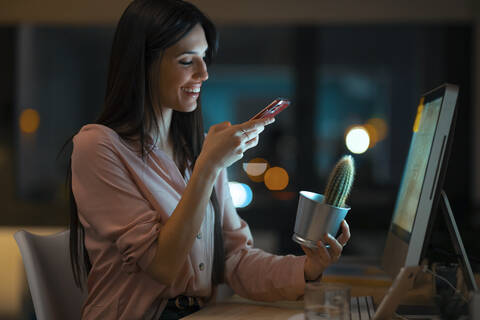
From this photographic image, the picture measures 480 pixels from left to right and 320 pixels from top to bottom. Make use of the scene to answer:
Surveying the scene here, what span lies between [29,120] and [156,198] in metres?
3.36

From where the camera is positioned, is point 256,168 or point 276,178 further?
point 256,168

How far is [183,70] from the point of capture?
4.29 ft

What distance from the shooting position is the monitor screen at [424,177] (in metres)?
1.04

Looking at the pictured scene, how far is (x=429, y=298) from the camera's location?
43.8 inches

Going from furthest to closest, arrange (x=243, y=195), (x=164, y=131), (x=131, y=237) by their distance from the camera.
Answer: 1. (x=243, y=195)
2. (x=164, y=131)
3. (x=131, y=237)

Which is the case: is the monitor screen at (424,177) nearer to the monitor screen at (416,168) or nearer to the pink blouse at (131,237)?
the monitor screen at (416,168)

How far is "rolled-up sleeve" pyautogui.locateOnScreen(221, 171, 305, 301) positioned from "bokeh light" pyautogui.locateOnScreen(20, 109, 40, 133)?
10.4 feet

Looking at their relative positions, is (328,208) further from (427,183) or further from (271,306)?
(271,306)

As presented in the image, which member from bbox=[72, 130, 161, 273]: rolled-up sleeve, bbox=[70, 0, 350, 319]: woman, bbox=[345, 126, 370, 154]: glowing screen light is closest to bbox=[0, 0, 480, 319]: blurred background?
bbox=[345, 126, 370, 154]: glowing screen light

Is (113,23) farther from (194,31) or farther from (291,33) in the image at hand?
(194,31)

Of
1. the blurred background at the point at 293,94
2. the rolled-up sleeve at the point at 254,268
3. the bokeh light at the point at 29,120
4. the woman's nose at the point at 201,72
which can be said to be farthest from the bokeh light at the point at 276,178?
the woman's nose at the point at 201,72

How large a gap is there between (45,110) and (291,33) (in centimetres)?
205

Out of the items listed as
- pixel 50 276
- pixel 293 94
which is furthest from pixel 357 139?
pixel 50 276

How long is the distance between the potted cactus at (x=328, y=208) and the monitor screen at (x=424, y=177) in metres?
0.15
